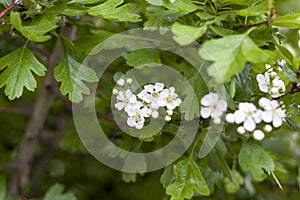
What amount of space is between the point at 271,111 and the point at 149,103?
0.19 meters

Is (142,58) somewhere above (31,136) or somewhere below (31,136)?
above

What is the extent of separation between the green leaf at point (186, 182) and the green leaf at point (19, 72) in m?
0.29

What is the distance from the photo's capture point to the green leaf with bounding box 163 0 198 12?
734 mm

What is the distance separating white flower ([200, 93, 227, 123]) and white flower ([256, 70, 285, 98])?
8 centimetres

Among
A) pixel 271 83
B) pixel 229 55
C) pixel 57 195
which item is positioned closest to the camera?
pixel 229 55

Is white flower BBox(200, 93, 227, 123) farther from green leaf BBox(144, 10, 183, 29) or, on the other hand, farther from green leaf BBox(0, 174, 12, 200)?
green leaf BBox(0, 174, 12, 200)

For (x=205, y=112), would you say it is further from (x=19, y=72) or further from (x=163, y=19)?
(x=19, y=72)

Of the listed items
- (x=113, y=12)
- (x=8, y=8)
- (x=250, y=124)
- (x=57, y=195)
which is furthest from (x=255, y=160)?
(x=57, y=195)

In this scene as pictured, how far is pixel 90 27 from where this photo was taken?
1.00 metres

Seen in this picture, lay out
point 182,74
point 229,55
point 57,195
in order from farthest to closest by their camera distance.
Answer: point 57,195
point 182,74
point 229,55

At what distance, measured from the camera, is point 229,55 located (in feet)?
2.02

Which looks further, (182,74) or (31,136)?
(31,136)

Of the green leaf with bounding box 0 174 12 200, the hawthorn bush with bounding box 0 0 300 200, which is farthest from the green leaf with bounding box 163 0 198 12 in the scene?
the green leaf with bounding box 0 174 12 200

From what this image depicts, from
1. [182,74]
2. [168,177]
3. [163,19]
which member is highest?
[163,19]
